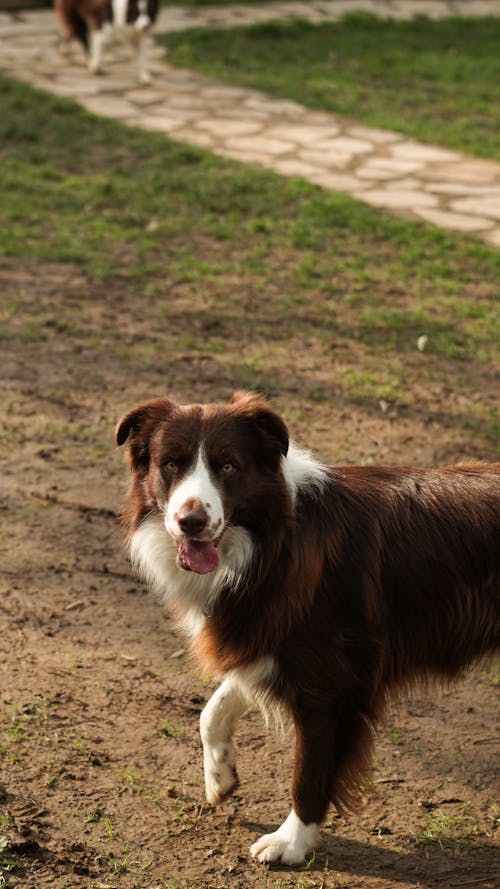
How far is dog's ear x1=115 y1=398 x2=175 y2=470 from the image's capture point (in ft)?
10.6

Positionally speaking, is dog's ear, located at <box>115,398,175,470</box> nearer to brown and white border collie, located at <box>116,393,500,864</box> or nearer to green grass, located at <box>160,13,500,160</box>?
brown and white border collie, located at <box>116,393,500,864</box>

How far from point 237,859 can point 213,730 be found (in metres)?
0.40

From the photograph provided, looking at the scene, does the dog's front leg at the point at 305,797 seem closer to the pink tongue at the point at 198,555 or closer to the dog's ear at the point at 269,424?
the pink tongue at the point at 198,555

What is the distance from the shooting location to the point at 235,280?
7.48 metres

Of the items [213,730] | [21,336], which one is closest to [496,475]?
[213,730]

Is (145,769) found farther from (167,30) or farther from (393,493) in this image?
(167,30)

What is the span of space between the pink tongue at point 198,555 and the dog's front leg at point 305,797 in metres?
0.58

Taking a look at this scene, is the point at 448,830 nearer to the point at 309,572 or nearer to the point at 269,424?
the point at 309,572

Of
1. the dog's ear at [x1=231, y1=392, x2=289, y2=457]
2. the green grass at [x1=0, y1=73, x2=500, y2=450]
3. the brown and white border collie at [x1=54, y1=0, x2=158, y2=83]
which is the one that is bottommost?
A: the green grass at [x1=0, y1=73, x2=500, y2=450]

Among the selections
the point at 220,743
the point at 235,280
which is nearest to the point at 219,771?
the point at 220,743

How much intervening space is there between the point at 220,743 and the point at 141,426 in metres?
1.09

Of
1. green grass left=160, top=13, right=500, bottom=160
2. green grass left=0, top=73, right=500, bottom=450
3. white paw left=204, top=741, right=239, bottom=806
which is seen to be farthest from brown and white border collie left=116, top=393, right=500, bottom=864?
green grass left=160, top=13, right=500, bottom=160

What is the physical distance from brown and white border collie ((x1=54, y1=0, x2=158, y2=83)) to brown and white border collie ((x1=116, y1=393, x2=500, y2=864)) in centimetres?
895

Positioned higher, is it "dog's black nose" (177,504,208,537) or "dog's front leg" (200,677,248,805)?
"dog's black nose" (177,504,208,537)
